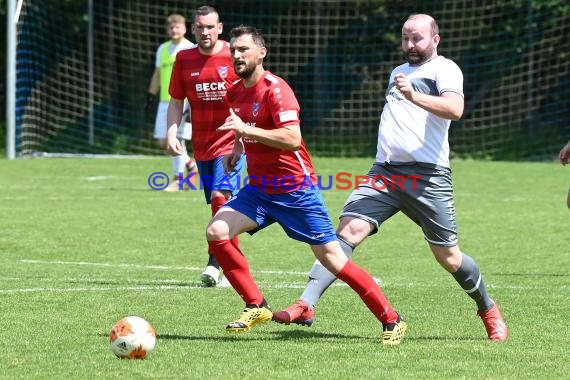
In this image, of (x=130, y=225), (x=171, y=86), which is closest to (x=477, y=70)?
(x=130, y=225)

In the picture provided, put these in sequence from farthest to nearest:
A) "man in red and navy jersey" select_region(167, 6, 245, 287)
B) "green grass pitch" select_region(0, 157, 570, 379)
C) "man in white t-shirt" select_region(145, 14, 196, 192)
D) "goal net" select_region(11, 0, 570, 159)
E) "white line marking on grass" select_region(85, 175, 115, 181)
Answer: "goal net" select_region(11, 0, 570, 159)
"white line marking on grass" select_region(85, 175, 115, 181)
"man in white t-shirt" select_region(145, 14, 196, 192)
"man in red and navy jersey" select_region(167, 6, 245, 287)
"green grass pitch" select_region(0, 157, 570, 379)

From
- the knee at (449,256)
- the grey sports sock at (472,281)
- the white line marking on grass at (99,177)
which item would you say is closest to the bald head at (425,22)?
the knee at (449,256)

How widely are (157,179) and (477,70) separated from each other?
9755 millimetres

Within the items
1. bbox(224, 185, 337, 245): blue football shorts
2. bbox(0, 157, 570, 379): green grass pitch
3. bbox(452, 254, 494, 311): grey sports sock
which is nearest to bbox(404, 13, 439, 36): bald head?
bbox(224, 185, 337, 245): blue football shorts

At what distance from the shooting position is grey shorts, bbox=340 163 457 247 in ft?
23.7

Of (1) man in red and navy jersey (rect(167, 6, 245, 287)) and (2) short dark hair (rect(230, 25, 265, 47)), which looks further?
(1) man in red and navy jersey (rect(167, 6, 245, 287))

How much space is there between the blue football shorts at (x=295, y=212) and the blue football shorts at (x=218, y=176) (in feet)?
7.87

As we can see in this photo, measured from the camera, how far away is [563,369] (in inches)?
246

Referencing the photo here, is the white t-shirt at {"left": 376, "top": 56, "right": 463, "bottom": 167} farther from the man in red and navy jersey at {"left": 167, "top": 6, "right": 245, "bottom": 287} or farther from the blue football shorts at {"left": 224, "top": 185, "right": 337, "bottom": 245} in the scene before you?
the man in red and navy jersey at {"left": 167, "top": 6, "right": 245, "bottom": 287}

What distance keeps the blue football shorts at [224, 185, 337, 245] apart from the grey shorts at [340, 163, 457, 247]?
0.25m

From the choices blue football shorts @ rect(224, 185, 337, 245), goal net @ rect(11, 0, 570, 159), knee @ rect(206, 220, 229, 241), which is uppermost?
blue football shorts @ rect(224, 185, 337, 245)

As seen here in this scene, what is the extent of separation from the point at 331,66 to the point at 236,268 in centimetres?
2012

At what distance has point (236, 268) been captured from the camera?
7391mm

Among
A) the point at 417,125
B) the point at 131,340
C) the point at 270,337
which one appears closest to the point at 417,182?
the point at 417,125
